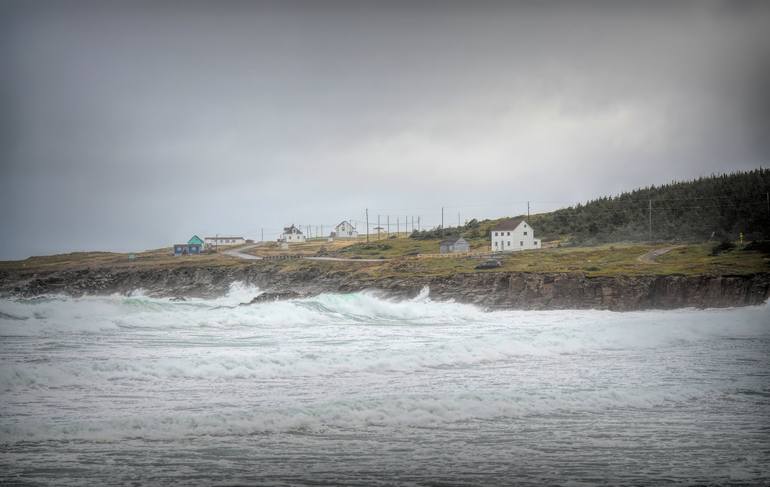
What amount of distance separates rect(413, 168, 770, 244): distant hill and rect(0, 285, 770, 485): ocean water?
6538 cm

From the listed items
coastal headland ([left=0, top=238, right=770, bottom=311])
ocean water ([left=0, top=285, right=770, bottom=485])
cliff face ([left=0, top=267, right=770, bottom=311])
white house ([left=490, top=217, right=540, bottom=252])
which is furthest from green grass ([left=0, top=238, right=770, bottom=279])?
ocean water ([left=0, top=285, right=770, bottom=485])

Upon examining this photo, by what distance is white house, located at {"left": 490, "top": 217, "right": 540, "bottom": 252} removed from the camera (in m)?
88.1

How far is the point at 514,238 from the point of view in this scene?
88375 mm

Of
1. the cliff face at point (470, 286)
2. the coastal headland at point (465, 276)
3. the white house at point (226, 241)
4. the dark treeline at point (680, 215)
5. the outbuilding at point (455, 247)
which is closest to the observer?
the cliff face at point (470, 286)

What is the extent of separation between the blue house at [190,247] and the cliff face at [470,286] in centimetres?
2893

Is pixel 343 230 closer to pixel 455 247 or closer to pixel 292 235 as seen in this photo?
pixel 292 235

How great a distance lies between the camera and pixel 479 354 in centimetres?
2230

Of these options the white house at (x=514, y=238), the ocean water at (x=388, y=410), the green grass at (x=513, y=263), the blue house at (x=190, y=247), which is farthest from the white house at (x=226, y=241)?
the ocean water at (x=388, y=410)

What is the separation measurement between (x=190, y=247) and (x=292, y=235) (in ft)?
132

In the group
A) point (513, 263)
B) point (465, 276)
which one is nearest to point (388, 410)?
point (465, 276)

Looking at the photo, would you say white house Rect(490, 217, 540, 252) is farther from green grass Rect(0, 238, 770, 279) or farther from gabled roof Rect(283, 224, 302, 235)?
gabled roof Rect(283, 224, 302, 235)

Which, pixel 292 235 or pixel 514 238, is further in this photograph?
pixel 292 235

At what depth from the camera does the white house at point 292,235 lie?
156m

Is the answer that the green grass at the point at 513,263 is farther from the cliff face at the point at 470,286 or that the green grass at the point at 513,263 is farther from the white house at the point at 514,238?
the white house at the point at 514,238
